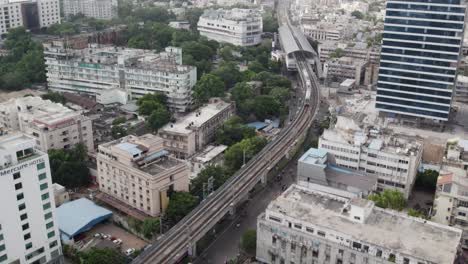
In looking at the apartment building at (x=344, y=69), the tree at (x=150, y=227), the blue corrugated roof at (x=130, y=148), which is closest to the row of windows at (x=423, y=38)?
the apartment building at (x=344, y=69)

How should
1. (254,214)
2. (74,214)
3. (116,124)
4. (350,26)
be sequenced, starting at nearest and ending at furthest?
(74,214) → (254,214) → (116,124) → (350,26)

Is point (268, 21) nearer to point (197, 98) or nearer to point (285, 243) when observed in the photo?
point (197, 98)

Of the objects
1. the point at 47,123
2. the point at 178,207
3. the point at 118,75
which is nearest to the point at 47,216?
the point at 178,207

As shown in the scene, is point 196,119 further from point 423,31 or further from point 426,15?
point 426,15

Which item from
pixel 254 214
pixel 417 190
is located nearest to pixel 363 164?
pixel 417 190

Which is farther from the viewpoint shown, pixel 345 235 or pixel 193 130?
pixel 193 130

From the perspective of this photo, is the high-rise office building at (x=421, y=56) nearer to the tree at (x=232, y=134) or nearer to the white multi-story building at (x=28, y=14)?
the tree at (x=232, y=134)
